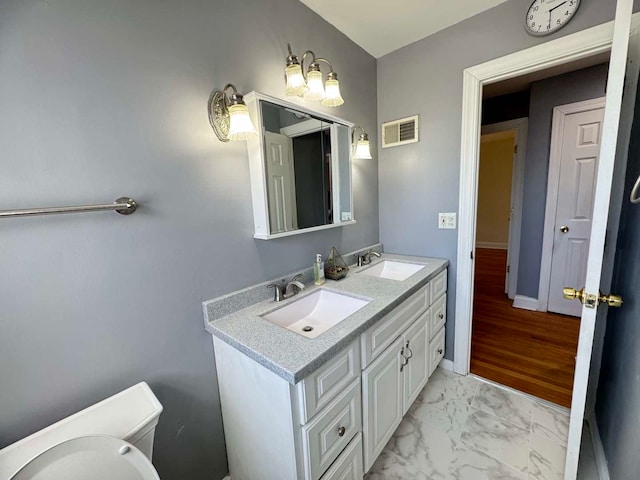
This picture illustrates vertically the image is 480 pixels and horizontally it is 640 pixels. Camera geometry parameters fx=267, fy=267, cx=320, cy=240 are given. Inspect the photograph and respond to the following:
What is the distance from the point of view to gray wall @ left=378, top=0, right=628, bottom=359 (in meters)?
1.58

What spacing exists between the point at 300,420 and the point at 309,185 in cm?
110

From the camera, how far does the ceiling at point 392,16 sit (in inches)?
57.9

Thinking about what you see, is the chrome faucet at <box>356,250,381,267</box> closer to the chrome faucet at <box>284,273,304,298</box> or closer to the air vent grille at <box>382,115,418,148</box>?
the chrome faucet at <box>284,273,304,298</box>

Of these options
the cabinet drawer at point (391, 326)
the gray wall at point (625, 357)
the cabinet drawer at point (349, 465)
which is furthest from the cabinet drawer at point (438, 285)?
the cabinet drawer at point (349, 465)

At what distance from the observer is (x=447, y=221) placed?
187 centimetres

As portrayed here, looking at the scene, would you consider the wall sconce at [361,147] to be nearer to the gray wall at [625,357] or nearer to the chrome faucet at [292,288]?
the chrome faucet at [292,288]

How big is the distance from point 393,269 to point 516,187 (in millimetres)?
2171

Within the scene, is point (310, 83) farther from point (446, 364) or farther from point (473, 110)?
point (446, 364)

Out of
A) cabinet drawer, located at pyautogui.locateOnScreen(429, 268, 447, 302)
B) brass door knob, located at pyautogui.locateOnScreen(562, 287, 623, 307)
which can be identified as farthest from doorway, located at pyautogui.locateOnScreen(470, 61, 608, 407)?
brass door knob, located at pyautogui.locateOnScreen(562, 287, 623, 307)

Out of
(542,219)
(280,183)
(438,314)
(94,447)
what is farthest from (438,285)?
(542,219)

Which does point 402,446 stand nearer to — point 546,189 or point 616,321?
point 616,321

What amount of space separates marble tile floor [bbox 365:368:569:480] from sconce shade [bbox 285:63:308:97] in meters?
1.92

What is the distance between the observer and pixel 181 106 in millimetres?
1019

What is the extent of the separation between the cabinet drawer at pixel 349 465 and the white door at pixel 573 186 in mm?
2819
